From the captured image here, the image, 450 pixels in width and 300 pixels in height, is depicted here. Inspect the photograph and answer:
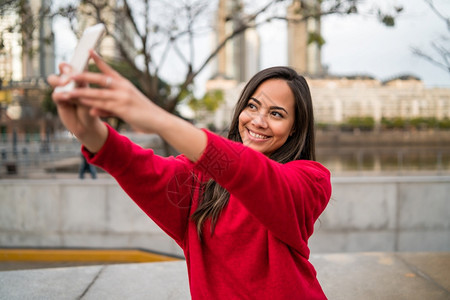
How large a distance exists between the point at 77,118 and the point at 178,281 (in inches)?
101

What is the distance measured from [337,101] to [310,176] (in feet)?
359

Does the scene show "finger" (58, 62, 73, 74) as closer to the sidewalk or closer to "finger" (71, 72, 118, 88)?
"finger" (71, 72, 118, 88)

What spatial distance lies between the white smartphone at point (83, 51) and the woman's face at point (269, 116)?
0.63m

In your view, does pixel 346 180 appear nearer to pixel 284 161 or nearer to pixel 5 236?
pixel 284 161

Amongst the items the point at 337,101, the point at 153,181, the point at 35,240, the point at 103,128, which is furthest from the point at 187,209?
the point at 337,101

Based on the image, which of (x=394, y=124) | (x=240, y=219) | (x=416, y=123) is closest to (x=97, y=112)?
(x=240, y=219)

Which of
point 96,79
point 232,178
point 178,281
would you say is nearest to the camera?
point 96,79

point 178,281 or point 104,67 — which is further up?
point 104,67

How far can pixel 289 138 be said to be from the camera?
1.39 meters

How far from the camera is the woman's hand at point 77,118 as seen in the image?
0.75m

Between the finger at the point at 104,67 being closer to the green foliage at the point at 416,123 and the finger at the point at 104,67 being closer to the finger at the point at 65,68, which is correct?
the finger at the point at 65,68

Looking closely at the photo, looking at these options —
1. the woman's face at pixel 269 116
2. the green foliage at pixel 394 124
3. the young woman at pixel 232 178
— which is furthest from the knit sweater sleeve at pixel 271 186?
the green foliage at pixel 394 124

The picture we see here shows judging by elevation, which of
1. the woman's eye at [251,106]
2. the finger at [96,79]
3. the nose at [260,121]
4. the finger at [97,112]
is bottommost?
the nose at [260,121]

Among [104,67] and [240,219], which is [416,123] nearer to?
[240,219]
